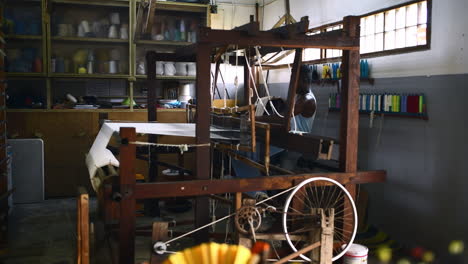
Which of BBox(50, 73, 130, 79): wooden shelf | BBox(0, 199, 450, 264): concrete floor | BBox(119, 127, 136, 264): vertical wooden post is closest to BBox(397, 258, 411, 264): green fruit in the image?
BBox(0, 199, 450, 264): concrete floor

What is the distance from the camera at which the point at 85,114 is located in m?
5.99

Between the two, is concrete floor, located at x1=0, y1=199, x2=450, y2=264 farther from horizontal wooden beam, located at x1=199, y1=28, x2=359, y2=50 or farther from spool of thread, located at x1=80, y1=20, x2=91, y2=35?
spool of thread, located at x1=80, y1=20, x2=91, y2=35

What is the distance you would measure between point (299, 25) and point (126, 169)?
57.5 inches

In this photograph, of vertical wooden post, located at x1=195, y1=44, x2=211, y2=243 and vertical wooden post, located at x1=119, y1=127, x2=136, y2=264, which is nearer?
vertical wooden post, located at x1=119, y1=127, x2=136, y2=264

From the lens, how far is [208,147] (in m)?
3.04

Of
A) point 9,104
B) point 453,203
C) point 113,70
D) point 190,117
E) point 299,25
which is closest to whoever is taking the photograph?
point 299,25

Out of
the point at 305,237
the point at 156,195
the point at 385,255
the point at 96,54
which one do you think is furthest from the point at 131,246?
the point at 96,54

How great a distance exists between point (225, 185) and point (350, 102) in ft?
Answer: 3.43

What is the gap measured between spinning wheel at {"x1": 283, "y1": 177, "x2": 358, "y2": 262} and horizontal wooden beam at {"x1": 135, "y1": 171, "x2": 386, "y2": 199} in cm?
9

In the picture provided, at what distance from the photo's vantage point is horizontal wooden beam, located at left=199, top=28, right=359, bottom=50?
2.94m

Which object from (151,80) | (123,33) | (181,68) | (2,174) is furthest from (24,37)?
(2,174)

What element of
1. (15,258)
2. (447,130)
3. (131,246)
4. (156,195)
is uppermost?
(447,130)

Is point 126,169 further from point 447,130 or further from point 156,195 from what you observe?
point 447,130

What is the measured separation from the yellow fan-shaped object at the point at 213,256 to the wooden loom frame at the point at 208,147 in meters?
1.39
